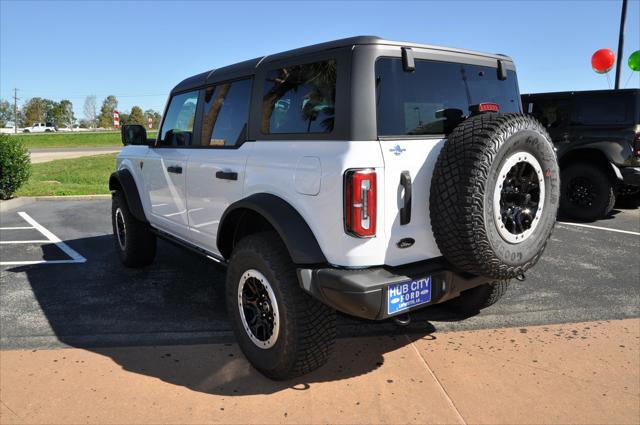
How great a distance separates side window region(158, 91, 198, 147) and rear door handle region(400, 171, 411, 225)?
2165 mm

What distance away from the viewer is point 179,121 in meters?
4.22

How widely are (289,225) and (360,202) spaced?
0.46 m

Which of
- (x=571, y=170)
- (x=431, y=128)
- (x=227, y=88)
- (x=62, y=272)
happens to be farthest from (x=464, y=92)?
(x=571, y=170)

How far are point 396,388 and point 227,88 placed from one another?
2433 millimetres

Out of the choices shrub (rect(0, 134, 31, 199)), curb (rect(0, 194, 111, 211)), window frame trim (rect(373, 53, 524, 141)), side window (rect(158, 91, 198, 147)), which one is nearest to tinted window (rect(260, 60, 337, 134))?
window frame trim (rect(373, 53, 524, 141))

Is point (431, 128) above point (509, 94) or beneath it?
beneath

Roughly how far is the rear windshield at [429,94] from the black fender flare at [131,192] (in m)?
3.17

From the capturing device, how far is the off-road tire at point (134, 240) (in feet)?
16.4

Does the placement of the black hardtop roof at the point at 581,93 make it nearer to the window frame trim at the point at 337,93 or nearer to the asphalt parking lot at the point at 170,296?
the asphalt parking lot at the point at 170,296

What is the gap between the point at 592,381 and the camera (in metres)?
2.84

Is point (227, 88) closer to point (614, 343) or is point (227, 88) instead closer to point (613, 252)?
point (614, 343)

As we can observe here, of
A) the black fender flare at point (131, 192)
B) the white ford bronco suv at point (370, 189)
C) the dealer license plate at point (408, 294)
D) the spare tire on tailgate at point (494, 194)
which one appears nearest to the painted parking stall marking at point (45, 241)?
Answer: the black fender flare at point (131, 192)

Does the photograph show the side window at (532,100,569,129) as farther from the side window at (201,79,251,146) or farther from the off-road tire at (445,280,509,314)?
the side window at (201,79,251,146)

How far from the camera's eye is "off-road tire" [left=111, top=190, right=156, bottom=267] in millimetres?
5000
